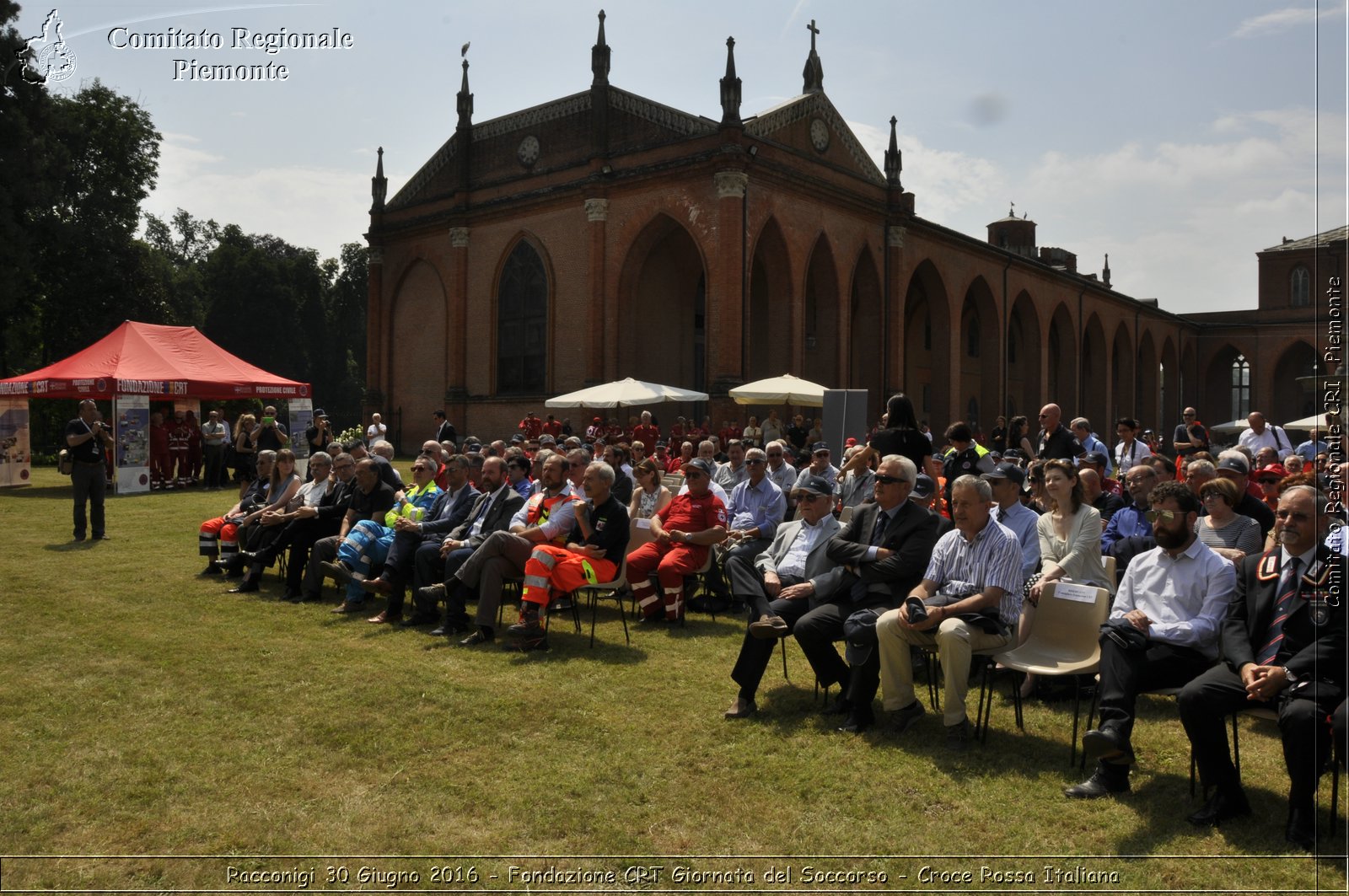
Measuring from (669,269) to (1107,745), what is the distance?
25.5 meters

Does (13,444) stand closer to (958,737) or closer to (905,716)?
(905,716)

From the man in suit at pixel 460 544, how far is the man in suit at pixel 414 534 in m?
0.07

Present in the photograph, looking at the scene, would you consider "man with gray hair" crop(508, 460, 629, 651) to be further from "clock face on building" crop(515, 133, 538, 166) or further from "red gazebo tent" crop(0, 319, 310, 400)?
"clock face on building" crop(515, 133, 538, 166)

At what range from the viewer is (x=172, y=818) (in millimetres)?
4215

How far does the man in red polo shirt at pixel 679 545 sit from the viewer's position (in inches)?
316

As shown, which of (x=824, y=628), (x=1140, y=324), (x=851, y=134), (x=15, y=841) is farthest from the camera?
(x=1140, y=324)

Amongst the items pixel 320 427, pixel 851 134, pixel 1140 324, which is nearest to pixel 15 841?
pixel 320 427

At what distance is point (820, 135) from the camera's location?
28562 millimetres

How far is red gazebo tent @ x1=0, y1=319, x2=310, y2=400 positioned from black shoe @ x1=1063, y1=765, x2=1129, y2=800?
2009 centimetres

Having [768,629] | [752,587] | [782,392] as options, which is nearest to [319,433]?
[782,392]

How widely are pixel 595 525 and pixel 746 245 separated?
1790 cm

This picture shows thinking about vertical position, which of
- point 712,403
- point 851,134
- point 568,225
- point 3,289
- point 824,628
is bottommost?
point 824,628

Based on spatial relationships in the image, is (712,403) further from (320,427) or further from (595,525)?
(595,525)

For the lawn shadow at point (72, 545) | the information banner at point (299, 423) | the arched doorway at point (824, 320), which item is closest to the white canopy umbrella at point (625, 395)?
the information banner at point (299, 423)
